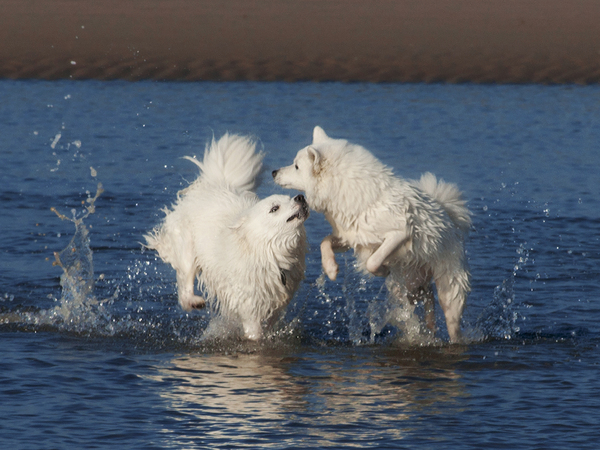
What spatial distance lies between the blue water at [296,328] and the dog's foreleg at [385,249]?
84cm

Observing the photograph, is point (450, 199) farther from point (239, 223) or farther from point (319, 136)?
point (239, 223)

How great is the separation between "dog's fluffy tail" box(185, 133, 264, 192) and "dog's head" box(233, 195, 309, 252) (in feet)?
4.00

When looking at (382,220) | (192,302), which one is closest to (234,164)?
(192,302)

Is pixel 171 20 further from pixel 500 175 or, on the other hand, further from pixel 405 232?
pixel 405 232

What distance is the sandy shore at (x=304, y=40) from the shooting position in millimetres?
23797

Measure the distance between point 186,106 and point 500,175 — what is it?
27.4 ft

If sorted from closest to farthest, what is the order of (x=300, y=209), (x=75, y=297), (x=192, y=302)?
(x=300, y=209) → (x=192, y=302) → (x=75, y=297)

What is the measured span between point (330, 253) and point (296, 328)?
3.68 ft

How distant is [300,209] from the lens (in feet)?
22.4

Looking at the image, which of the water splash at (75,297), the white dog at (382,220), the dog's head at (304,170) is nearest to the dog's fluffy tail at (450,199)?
the white dog at (382,220)

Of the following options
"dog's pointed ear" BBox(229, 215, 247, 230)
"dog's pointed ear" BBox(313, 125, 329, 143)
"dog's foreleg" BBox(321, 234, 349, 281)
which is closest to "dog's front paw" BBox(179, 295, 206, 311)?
"dog's pointed ear" BBox(229, 215, 247, 230)

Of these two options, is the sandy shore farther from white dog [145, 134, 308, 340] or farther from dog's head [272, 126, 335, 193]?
dog's head [272, 126, 335, 193]

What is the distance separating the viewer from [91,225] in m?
11.6

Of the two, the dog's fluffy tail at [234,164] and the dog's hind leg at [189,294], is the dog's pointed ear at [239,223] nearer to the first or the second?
the dog's hind leg at [189,294]
